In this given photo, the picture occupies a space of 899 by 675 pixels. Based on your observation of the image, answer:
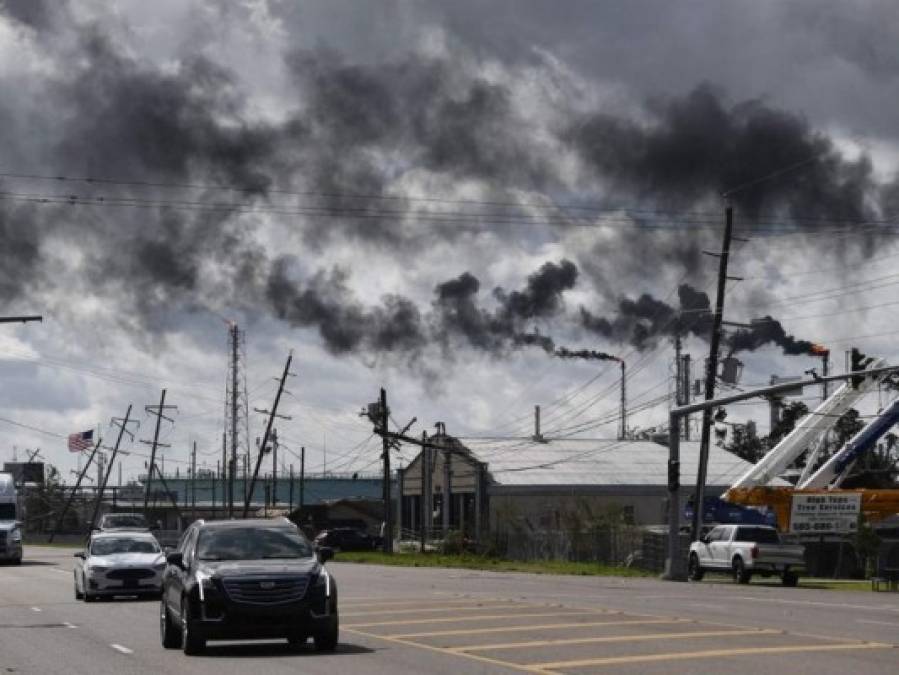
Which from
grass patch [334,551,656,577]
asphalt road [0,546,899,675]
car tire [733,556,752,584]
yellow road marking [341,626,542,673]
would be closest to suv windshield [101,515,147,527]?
grass patch [334,551,656,577]

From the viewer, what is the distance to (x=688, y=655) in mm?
19000

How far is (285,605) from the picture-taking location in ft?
65.0

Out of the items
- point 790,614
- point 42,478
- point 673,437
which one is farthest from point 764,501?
point 42,478

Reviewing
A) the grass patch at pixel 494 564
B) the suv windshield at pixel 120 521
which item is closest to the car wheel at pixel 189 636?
the grass patch at pixel 494 564

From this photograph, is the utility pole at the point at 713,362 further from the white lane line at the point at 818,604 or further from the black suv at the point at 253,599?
the black suv at the point at 253,599

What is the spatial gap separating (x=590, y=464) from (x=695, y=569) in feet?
152

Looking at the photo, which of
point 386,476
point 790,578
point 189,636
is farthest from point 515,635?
point 386,476

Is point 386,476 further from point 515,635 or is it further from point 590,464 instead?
point 515,635

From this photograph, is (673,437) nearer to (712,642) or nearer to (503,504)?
(712,642)

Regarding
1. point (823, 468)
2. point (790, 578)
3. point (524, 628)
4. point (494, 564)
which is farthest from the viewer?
point (494, 564)

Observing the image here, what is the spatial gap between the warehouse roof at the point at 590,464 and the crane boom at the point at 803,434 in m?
30.1

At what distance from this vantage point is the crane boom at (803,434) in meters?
64.2

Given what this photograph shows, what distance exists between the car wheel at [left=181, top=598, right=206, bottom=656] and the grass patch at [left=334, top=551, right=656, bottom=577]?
119 ft

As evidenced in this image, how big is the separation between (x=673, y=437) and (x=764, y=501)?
30.4 feet
